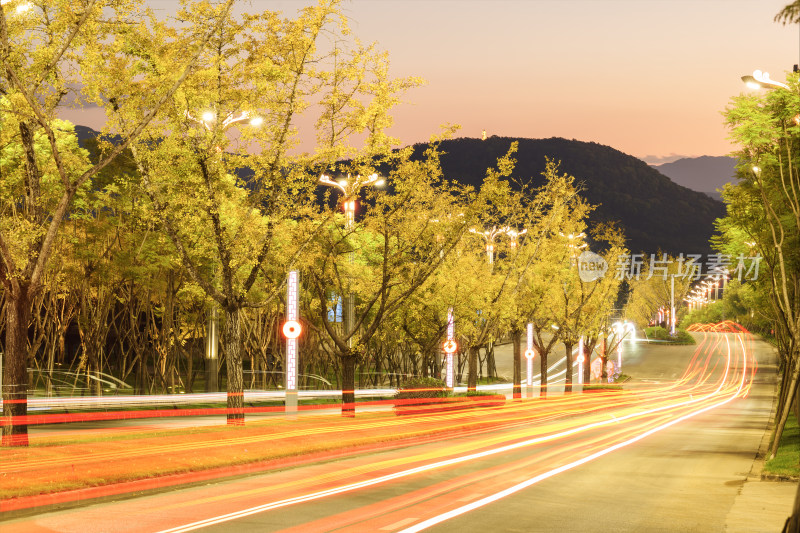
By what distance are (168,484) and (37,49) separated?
1009 cm

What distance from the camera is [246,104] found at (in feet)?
75.4

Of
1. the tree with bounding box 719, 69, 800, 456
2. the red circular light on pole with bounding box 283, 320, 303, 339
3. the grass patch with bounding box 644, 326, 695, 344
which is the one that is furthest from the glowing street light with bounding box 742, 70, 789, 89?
the grass patch with bounding box 644, 326, 695, 344

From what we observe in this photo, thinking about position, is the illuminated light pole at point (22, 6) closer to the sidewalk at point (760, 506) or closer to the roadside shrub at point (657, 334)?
the sidewalk at point (760, 506)

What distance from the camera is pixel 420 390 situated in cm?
3328

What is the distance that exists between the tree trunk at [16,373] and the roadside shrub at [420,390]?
53.9ft

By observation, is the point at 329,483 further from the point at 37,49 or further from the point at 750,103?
the point at 750,103

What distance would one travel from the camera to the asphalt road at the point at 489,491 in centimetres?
1149

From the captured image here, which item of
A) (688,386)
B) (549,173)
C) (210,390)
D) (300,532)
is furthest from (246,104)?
(688,386)

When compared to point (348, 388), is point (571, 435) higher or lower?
lower

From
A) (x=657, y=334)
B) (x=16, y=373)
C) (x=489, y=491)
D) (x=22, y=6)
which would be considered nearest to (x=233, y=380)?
(x=16, y=373)

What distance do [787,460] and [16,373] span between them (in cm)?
1666

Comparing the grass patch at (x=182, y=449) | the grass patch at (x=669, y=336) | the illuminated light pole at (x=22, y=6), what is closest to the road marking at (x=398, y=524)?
the grass patch at (x=182, y=449)

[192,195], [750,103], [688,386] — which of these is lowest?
[688,386]

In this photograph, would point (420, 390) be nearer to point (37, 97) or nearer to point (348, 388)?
point (348, 388)
